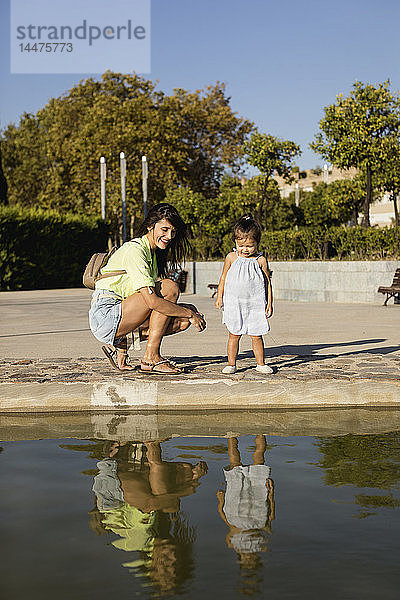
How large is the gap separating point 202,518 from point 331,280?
16.8m

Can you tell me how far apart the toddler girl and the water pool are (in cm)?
194

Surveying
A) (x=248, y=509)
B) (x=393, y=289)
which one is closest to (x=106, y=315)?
(x=248, y=509)

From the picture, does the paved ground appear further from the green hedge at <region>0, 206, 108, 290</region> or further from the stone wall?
the green hedge at <region>0, 206, 108, 290</region>

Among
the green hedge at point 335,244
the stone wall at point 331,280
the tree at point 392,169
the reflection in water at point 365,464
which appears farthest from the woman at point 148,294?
the tree at point 392,169

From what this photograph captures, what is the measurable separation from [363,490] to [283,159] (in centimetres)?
2491

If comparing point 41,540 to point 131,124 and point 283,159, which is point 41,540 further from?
→ point 131,124

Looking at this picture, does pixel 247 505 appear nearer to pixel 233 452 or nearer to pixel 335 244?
pixel 233 452

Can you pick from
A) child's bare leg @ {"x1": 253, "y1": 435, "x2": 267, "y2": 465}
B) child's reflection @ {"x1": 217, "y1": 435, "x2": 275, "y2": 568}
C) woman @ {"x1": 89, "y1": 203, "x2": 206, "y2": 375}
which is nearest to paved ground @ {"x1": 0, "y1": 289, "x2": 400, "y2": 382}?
woman @ {"x1": 89, "y1": 203, "x2": 206, "y2": 375}

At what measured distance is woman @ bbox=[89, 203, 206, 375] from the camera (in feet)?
21.6

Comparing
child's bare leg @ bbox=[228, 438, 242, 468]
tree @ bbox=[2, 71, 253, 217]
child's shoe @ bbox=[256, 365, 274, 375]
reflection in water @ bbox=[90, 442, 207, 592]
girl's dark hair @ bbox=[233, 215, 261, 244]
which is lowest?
reflection in water @ bbox=[90, 442, 207, 592]

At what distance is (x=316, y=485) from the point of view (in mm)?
4160

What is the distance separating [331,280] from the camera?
2000 cm

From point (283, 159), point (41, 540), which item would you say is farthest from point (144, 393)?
point (283, 159)

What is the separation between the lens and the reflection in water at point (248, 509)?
10.2 ft
